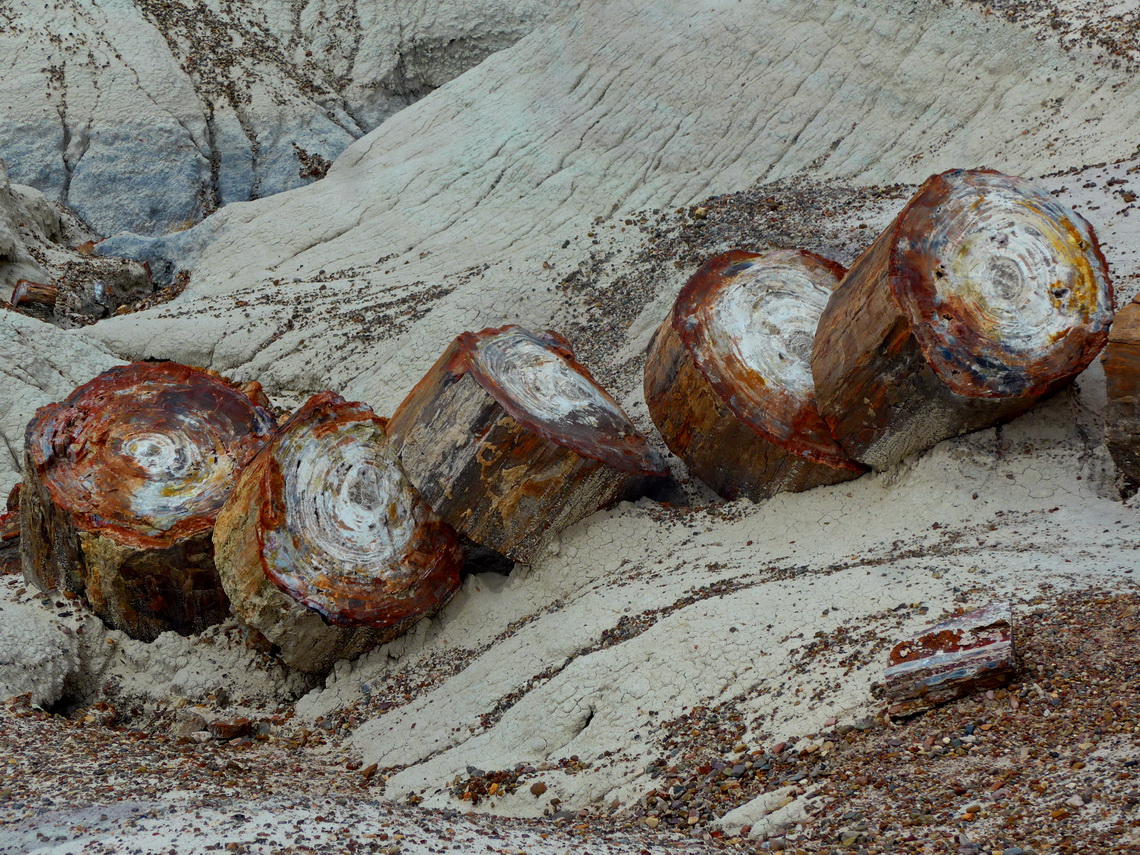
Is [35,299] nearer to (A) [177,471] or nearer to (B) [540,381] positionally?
(A) [177,471]

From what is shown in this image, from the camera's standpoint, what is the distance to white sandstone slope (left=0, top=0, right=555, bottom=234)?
1677 cm

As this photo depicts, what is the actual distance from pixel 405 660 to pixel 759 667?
233 cm

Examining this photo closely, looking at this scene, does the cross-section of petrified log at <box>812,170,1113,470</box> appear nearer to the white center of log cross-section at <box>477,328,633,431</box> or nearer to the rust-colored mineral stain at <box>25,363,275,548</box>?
the white center of log cross-section at <box>477,328,633,431</box>

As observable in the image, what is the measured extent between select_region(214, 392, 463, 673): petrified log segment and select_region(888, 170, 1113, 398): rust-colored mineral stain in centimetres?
281

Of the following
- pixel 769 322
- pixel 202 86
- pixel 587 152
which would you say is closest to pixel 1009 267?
pixel 769 322

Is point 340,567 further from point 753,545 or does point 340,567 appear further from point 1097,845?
point 1097,845

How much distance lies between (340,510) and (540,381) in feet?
4.42

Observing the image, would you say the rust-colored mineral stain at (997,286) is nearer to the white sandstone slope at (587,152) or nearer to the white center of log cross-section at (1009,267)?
the white center of log cross-section at (1009,267)

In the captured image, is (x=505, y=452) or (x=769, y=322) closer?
(x=505, y=452)

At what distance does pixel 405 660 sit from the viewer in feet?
22.0

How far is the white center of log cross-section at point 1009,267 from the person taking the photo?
5914 millimetres

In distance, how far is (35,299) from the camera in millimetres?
12344

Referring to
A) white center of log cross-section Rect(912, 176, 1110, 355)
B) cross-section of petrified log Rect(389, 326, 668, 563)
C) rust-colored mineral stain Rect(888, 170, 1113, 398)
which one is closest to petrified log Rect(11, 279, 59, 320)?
cross-section of petrified log Rect(389, 326, 668, 563)

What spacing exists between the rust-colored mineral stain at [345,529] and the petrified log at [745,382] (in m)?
1.48
